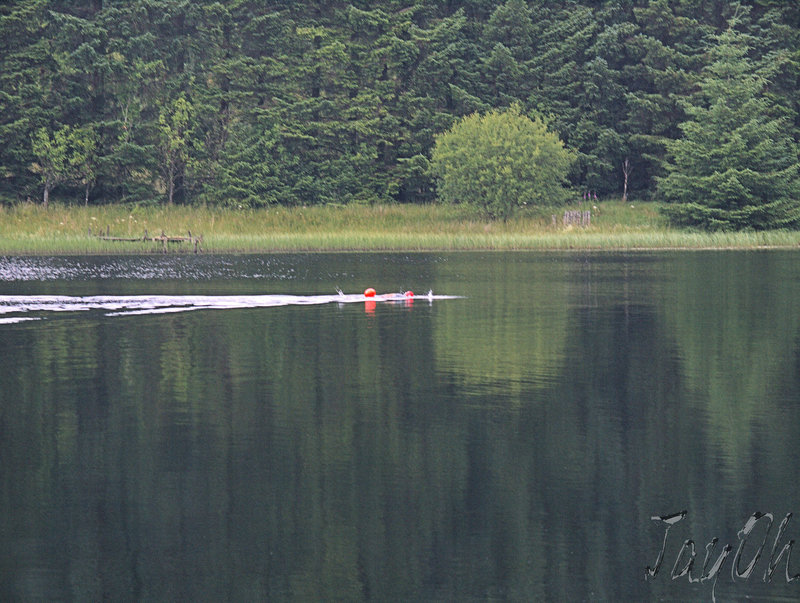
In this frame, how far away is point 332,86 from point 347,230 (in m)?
19.0

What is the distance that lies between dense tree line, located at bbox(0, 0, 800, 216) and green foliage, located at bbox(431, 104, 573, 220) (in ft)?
13.4

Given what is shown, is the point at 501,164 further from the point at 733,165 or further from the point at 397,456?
the point at 397,456

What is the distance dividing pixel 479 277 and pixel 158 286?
34.7 ft

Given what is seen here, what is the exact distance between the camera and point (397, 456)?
15148 millimetres

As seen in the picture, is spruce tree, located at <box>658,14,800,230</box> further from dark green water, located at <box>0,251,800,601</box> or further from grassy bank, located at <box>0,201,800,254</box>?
dark green water, located at <box>0,251,800,601</box>

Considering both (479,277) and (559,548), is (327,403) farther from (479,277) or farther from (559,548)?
(479,277)

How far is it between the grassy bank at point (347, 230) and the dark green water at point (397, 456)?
3125 cm

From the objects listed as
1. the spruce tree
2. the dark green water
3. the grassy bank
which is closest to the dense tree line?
the spruce tree

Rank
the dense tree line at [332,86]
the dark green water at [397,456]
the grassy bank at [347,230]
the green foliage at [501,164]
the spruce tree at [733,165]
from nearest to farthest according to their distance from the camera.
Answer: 1. the dark green water at [397,456]
2. the grassy bank at [347,230]
3. the spruce tree at [733,165]
4. the green foliage at [501,164]
5. the dense tree line at [332,86]

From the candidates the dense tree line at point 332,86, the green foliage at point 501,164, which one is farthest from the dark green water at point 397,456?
the dense tree line at point 332,86

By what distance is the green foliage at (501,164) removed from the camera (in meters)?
72.2

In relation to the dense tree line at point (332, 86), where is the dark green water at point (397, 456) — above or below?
below

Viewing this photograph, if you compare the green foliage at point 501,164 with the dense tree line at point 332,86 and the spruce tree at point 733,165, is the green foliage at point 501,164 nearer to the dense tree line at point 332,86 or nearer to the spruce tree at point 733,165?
the dense tree line at point 332,86

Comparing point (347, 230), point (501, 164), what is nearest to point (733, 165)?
point (501, 164)
